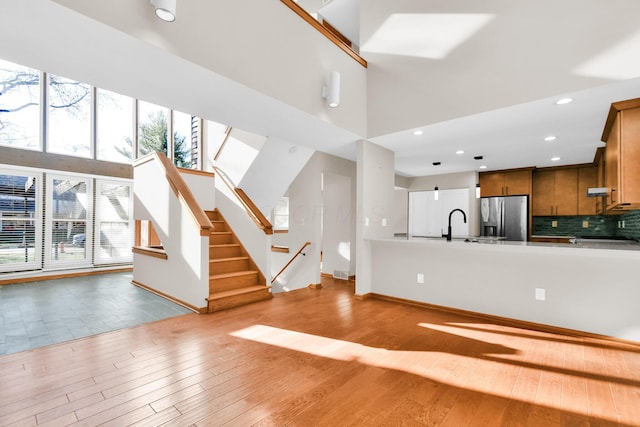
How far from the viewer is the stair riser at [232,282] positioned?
407 cm

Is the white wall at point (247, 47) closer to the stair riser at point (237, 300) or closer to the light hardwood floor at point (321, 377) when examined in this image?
the stair riser at point (237, 300)

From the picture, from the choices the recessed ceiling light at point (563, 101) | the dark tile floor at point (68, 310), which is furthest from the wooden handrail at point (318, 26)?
the dark tile floor at point (68, 310)

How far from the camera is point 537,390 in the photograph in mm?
2082

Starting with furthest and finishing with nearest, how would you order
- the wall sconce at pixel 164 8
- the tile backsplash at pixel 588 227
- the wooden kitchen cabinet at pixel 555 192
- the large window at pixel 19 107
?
the wooden kitchen cabinet at pixel 555 192
the large window at pixel 19 107
the tile backsplash at pixel 588 227
the wall sconce at pixel 164 8

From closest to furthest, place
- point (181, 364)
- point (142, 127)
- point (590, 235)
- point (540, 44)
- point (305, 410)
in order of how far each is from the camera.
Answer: point (305, 410) < point (181, 364) < point (540, 44) < point (590, 235) < point (142, 127)

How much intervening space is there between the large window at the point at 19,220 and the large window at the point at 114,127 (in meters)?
1.39

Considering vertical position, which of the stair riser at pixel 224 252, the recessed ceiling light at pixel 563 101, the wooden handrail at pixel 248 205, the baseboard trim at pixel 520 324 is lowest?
the baseboard trim at pixel 520 324

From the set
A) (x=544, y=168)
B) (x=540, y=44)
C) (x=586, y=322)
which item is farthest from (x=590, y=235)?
(x=540, y=44)

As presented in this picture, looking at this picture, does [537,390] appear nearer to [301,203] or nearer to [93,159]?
[301,203]

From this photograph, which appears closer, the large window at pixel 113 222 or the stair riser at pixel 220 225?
the stair riser at pixel 220 225

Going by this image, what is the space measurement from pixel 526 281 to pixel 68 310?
18.9ft

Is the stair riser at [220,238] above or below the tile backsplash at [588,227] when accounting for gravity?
below

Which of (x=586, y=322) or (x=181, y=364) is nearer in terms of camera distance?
(x=181, y=364)

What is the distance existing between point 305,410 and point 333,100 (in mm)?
3177
